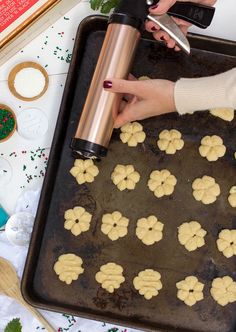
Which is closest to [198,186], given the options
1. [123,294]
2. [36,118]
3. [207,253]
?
[207,253]

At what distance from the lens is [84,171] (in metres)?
1.12

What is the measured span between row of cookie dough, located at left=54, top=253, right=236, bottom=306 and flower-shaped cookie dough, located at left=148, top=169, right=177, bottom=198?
0.17 m

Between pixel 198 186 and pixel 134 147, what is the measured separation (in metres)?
0.16

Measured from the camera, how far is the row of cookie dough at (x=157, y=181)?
110cm

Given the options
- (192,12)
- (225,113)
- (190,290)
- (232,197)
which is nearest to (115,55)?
(192,12)

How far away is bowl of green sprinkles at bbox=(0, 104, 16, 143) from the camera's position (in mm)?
1137

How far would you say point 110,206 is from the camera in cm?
112

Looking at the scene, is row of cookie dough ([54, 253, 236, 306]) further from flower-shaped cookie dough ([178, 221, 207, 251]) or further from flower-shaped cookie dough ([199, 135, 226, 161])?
flower-shaped cookie dough ([199, 135, 226, 161])

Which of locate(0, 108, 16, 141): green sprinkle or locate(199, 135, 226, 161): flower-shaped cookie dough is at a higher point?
locate(199, 135, 226, 161): flower-shaped cookie dough

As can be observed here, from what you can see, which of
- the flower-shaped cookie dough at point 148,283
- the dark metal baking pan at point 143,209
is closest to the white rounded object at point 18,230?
the dark metal baking pan at point 143,209

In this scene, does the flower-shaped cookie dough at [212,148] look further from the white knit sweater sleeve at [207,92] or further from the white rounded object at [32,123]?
the white rounded object at [32,123]

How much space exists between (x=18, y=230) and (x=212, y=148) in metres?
0.46

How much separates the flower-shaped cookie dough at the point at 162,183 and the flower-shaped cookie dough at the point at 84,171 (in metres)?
0.13

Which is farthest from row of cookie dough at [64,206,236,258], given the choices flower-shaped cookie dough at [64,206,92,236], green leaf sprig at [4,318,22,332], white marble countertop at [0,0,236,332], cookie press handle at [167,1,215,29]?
cookie press handle at [167,1,215,29]
